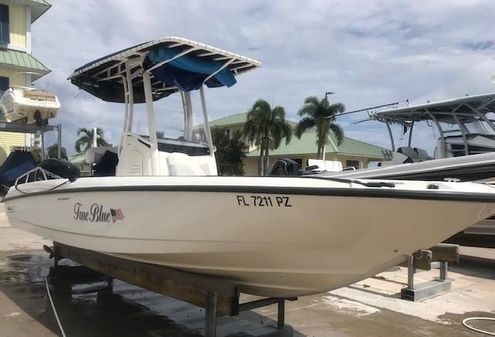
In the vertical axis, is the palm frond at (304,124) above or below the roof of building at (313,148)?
above

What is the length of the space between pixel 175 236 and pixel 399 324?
2450 millimetres

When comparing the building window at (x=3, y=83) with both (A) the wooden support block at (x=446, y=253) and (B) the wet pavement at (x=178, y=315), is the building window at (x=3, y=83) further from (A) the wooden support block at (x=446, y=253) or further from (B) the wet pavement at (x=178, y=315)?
(A) the wooden support block at (x=446, y=253)

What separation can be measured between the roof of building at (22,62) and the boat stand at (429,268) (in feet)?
73.5

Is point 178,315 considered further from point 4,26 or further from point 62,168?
point 4,26

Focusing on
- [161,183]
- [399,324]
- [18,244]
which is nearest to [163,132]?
[161,183]

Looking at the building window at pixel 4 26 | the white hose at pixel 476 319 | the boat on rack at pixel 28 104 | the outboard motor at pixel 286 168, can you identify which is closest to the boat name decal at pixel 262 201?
the outboard motor at pixel 286 168

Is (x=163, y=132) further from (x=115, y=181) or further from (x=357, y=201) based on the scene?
(x=357, y=201)

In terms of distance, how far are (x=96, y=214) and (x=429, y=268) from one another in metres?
3.15

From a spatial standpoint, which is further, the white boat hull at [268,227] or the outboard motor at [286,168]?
the outboard motor at [286,168]

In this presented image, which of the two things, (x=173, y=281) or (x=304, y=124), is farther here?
(x=304, y=124)

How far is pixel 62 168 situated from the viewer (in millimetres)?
5508

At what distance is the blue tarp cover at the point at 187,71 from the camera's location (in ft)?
16.0

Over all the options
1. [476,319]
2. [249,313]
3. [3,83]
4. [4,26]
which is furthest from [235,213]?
[4,26]

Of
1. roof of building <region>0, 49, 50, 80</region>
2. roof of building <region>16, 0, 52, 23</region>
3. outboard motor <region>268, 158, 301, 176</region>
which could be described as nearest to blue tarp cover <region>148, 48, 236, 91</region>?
outboard motor <region>268, 158, 301, 176</region>
